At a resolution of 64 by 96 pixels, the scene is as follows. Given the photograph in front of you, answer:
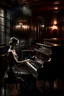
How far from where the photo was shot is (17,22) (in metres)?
9.09

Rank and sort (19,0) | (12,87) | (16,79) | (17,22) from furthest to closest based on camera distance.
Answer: (17,22) < (19,0) < (12,87) < (16,79)

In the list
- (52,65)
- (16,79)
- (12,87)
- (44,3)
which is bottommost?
(12,87)

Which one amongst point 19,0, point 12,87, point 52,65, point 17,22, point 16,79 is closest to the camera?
point 52,65

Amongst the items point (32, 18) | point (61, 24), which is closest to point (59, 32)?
point (61, 24)

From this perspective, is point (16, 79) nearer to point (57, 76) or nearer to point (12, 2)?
point (57, 76)

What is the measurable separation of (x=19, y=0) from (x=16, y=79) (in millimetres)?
5159

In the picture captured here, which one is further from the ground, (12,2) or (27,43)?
(12,2)

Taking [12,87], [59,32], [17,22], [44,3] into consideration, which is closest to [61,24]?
[59,32]

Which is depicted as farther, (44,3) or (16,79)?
(44,3)

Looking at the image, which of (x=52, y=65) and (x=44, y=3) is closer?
(x=52, y=65)

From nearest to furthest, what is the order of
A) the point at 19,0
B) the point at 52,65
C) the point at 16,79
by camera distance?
the point at 52,65 → the point at 16,79 → the point at 19,0

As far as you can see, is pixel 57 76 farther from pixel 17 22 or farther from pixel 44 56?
pixel 17 22

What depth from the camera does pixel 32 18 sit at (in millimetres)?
9312

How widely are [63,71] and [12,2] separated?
18.6ft
